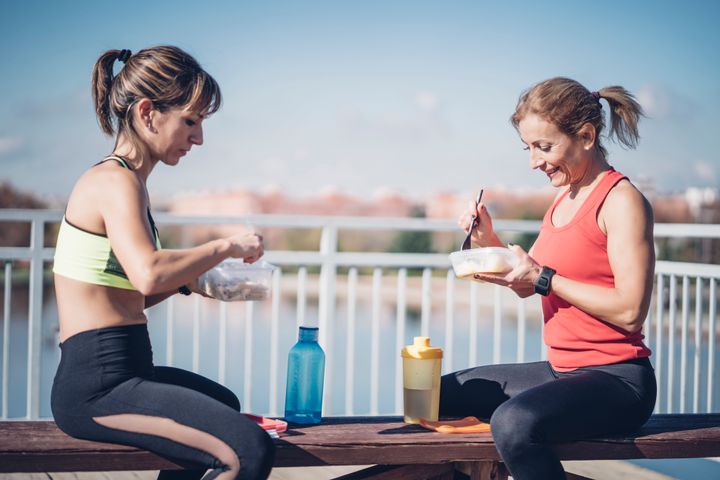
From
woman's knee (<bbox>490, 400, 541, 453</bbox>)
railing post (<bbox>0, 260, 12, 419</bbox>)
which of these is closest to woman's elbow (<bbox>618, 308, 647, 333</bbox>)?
woman's knee (<bbox>490, 400, 541, 453</bbox>)

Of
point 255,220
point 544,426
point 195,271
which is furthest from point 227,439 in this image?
point 255,220

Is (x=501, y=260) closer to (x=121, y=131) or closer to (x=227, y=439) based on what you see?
(x=227, y=439)

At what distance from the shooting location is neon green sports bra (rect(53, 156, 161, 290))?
1.79 meters

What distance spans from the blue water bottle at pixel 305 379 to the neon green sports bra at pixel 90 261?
0.58 m

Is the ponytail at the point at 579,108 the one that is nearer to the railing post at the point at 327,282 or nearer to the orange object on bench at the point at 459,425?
the orange object on bench at the point at 459,425

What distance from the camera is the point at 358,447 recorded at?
1.97m

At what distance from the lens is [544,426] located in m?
1.93

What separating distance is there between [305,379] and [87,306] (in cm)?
68

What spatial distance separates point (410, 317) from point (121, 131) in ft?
90.1

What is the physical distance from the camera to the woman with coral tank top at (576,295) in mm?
1961

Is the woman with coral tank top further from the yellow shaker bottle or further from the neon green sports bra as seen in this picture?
the neon green sports bra

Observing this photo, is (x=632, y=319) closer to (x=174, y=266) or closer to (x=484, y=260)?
(x=484, y=260)

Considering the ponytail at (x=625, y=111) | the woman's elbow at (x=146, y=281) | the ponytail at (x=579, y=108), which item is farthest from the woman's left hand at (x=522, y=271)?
the woman's elbow at (x=146, y=281)

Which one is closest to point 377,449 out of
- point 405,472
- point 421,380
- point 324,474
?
point 405,472
